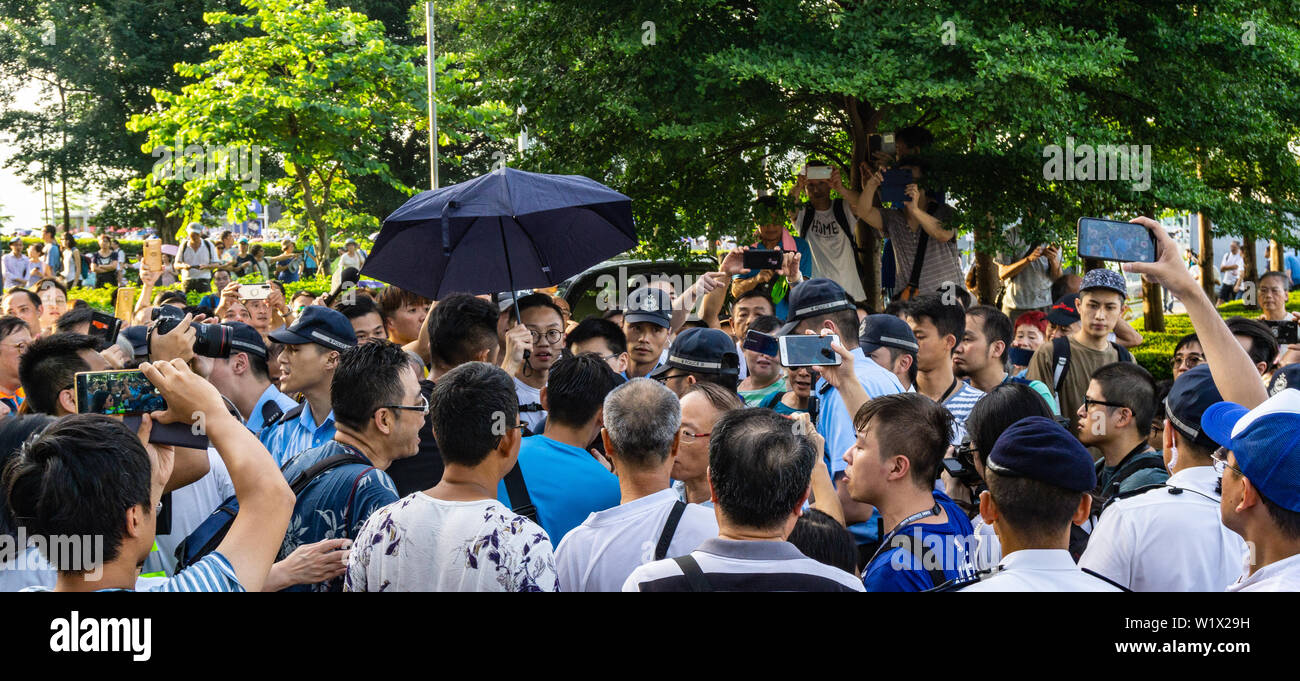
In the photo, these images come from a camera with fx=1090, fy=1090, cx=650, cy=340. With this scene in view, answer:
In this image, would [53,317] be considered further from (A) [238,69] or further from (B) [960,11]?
(A) [238,69]

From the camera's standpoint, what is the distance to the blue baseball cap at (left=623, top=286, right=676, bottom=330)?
21.7 feet

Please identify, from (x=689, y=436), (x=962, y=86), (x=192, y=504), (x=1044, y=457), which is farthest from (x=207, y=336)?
(x=962, y=86)

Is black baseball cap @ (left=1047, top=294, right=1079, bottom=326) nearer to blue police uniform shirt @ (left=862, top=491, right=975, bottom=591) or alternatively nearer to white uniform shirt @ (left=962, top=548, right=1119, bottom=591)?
blue police uniform shirt @ (left=862, top=491, right=975, bottom=591)

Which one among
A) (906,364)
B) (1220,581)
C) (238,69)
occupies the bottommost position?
(1220,581)

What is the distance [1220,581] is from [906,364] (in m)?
2.31

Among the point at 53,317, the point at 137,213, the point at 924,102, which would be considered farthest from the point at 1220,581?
the point at 137,213

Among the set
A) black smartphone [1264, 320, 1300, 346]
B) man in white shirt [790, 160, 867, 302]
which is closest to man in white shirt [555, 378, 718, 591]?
black smartphone [1264, 320, 1300, 346]

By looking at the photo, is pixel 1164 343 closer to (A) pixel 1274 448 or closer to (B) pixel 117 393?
(A) pixel 1274 448

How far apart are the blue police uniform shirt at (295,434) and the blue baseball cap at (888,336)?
104 inches

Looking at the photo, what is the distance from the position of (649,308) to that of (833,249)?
9.55ft

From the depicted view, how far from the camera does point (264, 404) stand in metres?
5.45

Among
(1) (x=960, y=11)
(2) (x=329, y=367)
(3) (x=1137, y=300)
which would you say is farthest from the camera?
(3) (x=1137, y=300)

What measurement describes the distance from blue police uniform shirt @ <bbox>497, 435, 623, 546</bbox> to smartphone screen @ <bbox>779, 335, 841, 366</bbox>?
1.04m

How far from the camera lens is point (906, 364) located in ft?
18.1
